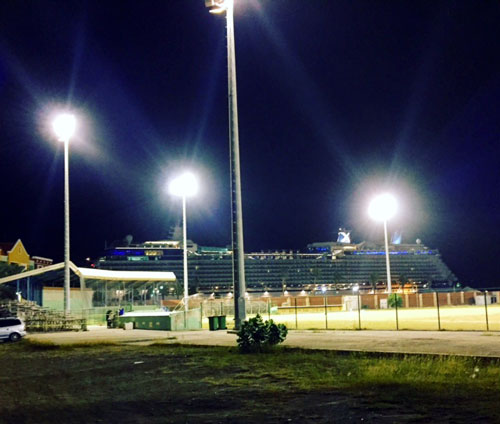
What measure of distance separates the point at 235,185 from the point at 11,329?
16.7 meters

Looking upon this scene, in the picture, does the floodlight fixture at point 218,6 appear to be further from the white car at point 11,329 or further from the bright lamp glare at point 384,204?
the bright lamp glare at point 384,204

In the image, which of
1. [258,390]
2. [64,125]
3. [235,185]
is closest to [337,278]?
[64,125]

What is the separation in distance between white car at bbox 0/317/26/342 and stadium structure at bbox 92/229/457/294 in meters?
136

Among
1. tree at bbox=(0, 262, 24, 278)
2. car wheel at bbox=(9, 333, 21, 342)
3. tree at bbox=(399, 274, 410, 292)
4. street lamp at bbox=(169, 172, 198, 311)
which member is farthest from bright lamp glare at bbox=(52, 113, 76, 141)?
tree at bbox=(399, 274, 410, 292)

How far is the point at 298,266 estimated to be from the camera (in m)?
187

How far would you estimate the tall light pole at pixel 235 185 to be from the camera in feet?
58.2

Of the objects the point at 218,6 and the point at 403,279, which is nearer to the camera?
the point at 218,6

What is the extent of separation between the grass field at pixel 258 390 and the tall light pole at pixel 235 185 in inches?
82.8

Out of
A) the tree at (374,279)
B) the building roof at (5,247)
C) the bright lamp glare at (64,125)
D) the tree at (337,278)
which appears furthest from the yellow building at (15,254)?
the tree at (337,278)

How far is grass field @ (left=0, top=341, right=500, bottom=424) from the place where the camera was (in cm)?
802

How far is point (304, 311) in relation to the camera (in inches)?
2586

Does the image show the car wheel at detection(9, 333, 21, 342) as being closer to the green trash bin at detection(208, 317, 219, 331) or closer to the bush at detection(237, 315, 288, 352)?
the green trash bin at detection(208, 317, 219, 331)

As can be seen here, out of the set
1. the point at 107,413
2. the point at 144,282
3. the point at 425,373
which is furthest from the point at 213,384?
the point at 144,282

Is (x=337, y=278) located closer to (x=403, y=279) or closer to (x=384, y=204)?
(x=403, y=279)
